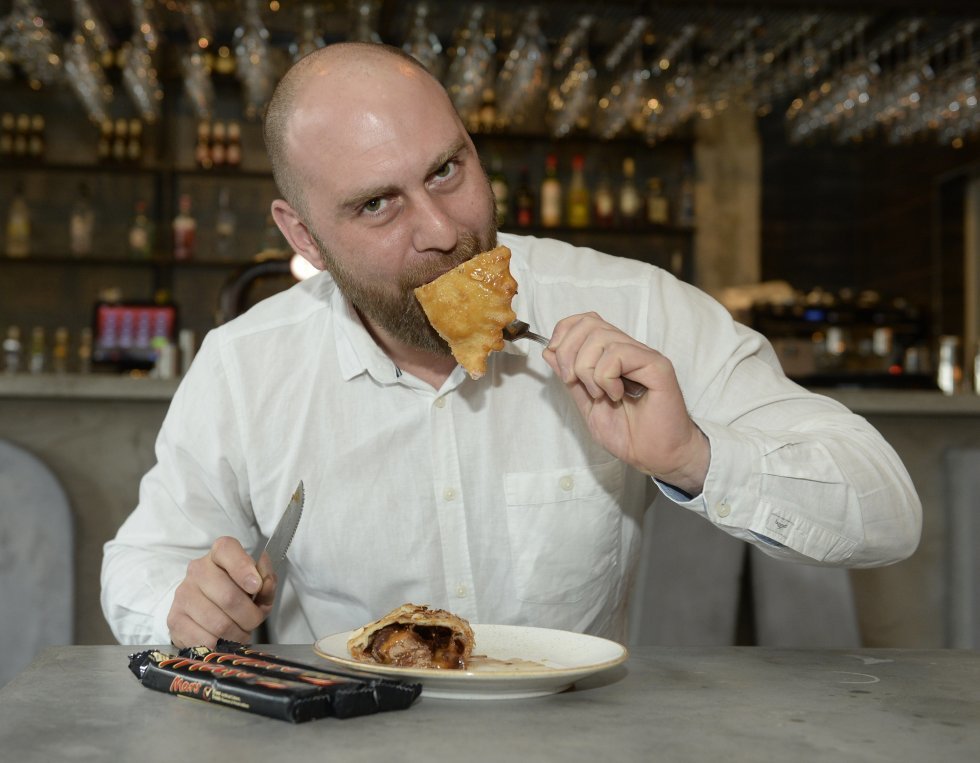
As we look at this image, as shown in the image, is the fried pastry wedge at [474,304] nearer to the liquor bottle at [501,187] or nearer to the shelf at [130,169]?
the liquor bottle at [501,187]

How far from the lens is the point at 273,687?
0.87 m

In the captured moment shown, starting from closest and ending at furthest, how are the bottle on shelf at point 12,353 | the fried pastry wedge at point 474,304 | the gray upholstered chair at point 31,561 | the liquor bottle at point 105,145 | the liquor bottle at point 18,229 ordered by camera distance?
the fried pastry wedge at point 474,304 → the gray upholstered chair at point 31,561 → the bottle on shelf at point 12,353 → the liquor bottle at point 18,229 → the liquor bottle at point 105,145

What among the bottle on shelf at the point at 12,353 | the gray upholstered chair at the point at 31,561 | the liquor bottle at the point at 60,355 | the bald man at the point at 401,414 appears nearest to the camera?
the bald man at the point at 401,414

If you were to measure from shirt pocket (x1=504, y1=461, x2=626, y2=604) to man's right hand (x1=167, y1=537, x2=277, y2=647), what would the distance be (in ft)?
1.45

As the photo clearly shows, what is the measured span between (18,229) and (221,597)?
15.6 feet

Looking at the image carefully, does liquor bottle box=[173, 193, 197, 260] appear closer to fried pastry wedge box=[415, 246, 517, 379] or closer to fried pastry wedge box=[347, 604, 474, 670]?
fried pastry wedge box=[415, 246, 517, 379]

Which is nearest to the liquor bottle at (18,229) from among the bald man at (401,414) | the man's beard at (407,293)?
the bald man at (401,414)

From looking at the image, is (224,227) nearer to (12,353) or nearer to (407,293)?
(12,353)

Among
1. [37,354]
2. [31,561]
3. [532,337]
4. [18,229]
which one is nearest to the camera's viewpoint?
[532,337]

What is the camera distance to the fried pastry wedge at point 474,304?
1.35 meters

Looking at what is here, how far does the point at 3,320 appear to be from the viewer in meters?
5.55

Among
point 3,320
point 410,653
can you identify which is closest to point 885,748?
point 410,653

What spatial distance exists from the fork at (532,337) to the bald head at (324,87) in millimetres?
319

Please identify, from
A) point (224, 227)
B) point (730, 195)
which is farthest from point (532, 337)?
point (730, 195)
